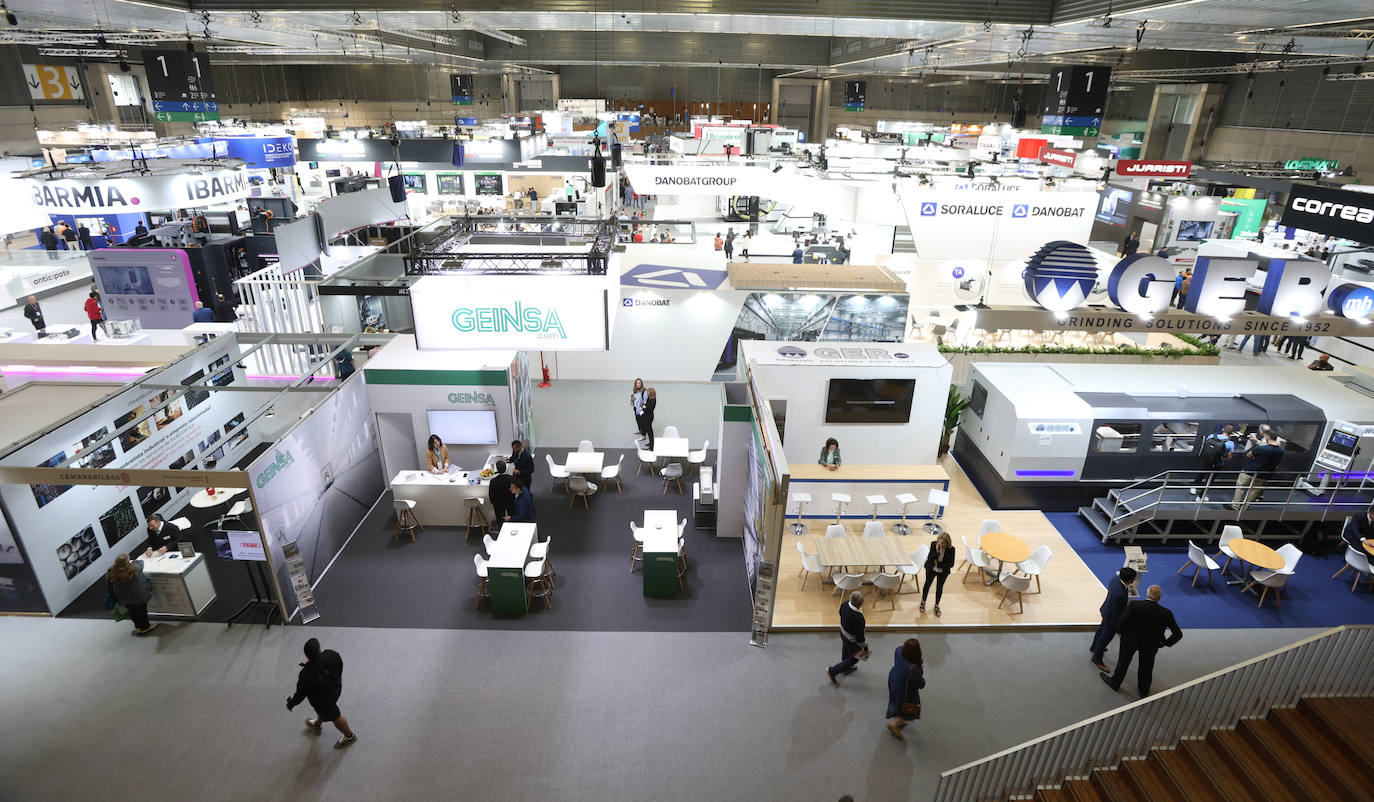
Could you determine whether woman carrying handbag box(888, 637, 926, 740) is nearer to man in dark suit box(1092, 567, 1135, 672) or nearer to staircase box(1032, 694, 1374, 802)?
staircase box(1032, 694, 1374, 802)

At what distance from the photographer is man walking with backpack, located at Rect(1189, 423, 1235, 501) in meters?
7.86

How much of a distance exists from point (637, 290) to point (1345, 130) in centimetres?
2232

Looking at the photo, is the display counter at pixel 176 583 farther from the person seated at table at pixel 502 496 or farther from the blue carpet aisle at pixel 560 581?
the person seated at table at pixel 502 496

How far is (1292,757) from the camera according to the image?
3.84 metres

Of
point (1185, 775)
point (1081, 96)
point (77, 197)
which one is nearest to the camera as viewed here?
point (1185, 775)

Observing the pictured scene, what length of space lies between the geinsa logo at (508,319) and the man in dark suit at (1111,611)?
5417mm

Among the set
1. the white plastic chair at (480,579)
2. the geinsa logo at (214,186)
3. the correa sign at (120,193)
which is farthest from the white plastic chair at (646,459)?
the geinsa logo at (214,186)

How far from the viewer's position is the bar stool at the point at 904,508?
7.82m

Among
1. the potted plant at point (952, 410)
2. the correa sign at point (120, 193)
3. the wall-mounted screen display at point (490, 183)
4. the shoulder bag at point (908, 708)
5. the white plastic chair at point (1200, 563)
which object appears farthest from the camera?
the wall-mounted screen display at point (490, 183)

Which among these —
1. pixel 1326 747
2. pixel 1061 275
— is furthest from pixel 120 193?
pixel 1326 747

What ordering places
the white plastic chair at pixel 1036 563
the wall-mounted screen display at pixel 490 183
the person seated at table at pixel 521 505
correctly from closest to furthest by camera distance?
1. the white plastic chair at pixel 1036 563
2. the person seated at table at pixel 521 505
3. the wall-mounted screen display at pixel 490 183

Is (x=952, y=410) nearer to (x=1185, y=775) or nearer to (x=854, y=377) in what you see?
(x=854, y=377)

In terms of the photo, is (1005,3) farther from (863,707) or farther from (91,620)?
(91,620)

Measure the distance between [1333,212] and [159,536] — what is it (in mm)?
13425
